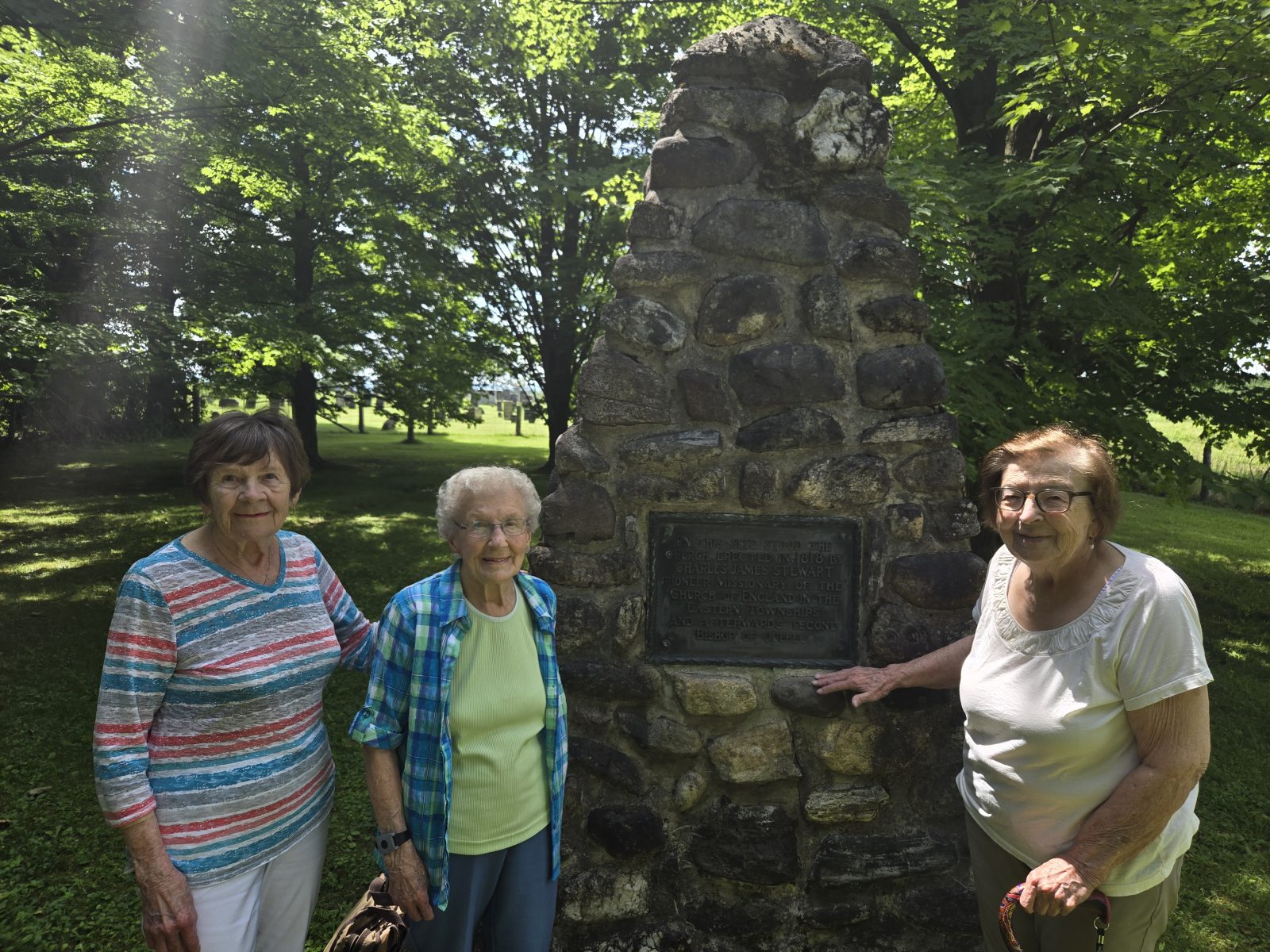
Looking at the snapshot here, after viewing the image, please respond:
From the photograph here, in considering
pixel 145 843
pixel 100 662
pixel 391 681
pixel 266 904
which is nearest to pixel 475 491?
pixel 391 681

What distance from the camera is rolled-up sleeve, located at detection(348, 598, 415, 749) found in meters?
1.86

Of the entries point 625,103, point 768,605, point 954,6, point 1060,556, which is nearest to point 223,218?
point 625,103

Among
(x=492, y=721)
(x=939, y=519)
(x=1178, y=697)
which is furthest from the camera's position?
(x=939, y=519)

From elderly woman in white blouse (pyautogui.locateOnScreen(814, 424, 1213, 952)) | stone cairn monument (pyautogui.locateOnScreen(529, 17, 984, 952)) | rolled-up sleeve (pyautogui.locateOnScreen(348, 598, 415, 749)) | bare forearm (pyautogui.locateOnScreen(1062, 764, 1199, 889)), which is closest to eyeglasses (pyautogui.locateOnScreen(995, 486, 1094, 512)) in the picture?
elderly woman in white blouse (pyautogui.locateOnScreen(814, 424, 1213, 952))

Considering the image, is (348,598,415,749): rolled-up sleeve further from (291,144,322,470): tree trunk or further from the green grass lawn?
(291,144,322,470): tree trunk

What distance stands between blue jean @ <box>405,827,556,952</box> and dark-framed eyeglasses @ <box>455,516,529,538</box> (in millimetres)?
805

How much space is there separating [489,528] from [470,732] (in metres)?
0.50

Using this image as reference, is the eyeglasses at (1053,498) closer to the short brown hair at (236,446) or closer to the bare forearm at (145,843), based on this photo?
the short brown hair at (236,446)

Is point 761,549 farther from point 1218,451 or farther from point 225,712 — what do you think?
point 1218,451

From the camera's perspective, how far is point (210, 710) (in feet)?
5.69

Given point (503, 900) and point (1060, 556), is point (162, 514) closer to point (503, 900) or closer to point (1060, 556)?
point (503, 900)

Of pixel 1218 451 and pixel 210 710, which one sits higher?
pixel 1218 451

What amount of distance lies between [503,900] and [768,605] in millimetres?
1360

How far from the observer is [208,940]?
5.76 feet
